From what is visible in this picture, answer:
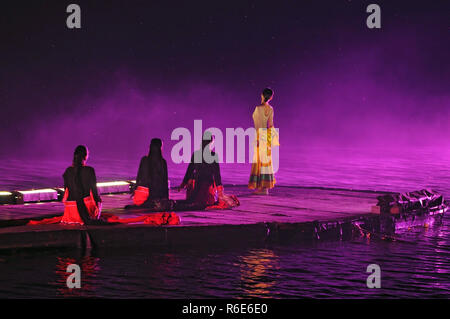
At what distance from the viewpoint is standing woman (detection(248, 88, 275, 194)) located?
1827 cm

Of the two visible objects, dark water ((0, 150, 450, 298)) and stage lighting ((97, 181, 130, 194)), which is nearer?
dark water ((0, 150, 450, 298))

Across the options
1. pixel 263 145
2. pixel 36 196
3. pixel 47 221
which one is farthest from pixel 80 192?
pixel 263 145

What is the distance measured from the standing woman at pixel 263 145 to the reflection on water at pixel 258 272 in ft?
14.3

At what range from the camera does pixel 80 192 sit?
45.8 ft

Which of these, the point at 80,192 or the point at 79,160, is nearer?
the point at 79,160

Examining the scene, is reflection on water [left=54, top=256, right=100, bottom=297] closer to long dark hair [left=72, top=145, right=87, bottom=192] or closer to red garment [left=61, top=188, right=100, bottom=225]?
red garment [left=61, top=188, right=100, bottom=225]

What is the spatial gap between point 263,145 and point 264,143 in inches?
1.9

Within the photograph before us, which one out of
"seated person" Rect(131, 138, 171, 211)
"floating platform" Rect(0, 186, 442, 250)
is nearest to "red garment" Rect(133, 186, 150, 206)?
"seated person" Rect(131, 138, 171, 211)

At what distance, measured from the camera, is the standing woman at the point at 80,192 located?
1395 centimetres

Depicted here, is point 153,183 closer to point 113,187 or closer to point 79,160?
point 79,160

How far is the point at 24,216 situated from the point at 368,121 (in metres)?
64.6

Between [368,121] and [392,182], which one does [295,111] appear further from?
[392,182]

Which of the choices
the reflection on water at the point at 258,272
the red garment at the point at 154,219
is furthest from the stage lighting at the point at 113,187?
the reflection on water at the point at 258,272
